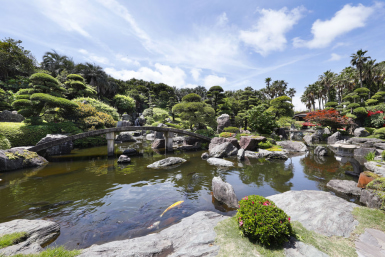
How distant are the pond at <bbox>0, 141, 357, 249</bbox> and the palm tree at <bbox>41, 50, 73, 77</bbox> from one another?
116ft

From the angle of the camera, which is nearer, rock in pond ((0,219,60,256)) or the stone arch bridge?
rock in pond ((0,219,60,256))

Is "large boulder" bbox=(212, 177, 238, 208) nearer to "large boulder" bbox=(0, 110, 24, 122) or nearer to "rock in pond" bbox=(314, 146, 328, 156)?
"rock in pond" bbox=(314, 146, 328, 156)

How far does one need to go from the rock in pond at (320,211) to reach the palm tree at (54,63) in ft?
175

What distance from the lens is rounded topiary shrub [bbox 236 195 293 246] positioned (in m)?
4.38

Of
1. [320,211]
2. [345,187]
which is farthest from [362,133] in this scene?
[320,211]

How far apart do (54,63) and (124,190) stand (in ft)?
162

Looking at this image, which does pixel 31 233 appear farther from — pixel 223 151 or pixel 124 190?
pixel 223 151

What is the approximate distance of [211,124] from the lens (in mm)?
30312

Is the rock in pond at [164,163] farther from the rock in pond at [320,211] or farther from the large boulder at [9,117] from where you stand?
the large boulder at [9,117]

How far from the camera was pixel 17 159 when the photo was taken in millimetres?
13859

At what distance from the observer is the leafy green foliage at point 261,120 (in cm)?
2658

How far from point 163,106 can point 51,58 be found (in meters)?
33.2

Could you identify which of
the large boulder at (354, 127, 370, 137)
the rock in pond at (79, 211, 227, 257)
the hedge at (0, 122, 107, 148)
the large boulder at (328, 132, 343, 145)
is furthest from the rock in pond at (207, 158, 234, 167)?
the large boulder at (354, 127, 370, 137)

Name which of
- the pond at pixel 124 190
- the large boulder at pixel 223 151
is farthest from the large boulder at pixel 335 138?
the large boulder at pixel 223 151
